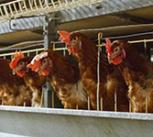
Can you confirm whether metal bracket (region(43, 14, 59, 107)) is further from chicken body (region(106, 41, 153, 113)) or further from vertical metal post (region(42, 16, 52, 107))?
chicken body (region(106, 41, 153, 113))

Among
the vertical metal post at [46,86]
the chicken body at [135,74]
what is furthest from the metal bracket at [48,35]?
the chicken body at [135,74]

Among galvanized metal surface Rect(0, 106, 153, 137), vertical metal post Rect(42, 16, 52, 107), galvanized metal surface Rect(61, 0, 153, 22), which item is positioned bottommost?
galvanized metal surface Rect(0, 106, 153, 137)

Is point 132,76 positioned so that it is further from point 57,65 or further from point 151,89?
point 57,65

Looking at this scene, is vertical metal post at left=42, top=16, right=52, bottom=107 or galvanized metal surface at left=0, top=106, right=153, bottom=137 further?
vertical metal post at left=42, top=16, right=52, bottom=107

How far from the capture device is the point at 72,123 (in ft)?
3.85

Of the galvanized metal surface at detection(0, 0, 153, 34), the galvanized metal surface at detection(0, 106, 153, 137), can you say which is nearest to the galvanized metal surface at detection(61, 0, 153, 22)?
the galvanized metal surface at detection(0, 0, 153, 34)

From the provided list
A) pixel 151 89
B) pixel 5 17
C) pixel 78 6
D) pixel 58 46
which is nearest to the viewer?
pixel 151 89

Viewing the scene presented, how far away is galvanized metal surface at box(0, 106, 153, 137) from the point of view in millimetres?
952

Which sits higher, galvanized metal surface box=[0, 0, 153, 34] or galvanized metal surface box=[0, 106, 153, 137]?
galvanized metal surface box=[0, 0, 153, 34]

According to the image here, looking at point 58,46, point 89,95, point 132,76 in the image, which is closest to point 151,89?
point 132,76

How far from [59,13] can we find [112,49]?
0.25m

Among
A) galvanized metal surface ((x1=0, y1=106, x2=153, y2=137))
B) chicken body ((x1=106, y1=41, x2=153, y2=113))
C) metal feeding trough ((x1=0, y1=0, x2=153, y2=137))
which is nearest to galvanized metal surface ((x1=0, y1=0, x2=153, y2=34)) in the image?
metal feeding trough ((x1=0, y1=0, x2=153, y2=137))

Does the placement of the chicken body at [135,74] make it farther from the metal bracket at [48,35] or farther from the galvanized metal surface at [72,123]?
the metal bracket at [48,35]

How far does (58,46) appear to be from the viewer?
5.20ft
